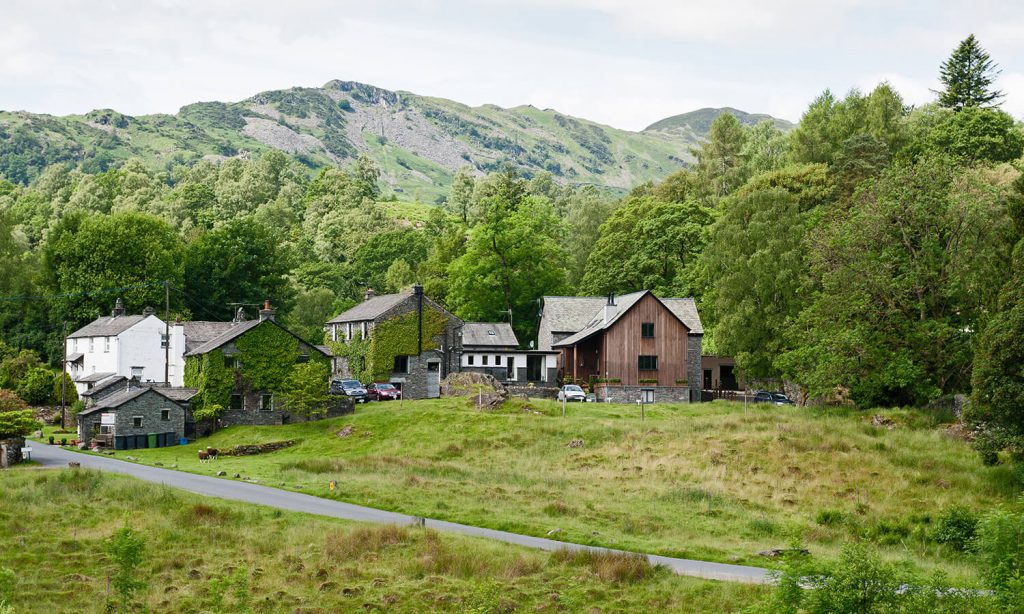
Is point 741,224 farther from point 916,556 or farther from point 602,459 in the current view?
point 916,556

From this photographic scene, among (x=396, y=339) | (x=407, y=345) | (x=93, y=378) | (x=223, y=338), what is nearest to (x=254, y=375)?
(x=223, y=338)

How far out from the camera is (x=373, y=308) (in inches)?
3297

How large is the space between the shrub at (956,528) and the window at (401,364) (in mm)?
49977

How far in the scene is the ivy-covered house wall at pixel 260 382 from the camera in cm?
6569

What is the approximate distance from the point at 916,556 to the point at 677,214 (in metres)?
72.9

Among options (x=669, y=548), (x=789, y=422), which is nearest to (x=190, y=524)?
(x=669, y=548)

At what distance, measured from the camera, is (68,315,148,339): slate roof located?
7850 cm

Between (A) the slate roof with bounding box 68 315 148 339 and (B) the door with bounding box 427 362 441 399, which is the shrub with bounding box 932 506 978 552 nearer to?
(B) the door with bounding box 427 362 441 399

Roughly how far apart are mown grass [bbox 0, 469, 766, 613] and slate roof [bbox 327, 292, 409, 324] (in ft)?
141

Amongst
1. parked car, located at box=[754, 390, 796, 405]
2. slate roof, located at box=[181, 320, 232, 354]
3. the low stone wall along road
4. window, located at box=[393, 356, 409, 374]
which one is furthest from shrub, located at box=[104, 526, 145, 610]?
parked car, located at box=[754, 390, 796, 405]

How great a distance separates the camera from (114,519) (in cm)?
3716

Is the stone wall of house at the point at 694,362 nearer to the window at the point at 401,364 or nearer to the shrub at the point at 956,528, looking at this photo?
the window at the point at 401,364

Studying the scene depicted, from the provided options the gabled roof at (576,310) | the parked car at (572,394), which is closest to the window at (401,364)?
the parked car at (572,394)

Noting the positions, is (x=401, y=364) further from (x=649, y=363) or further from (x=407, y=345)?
(x=649, y=363)
